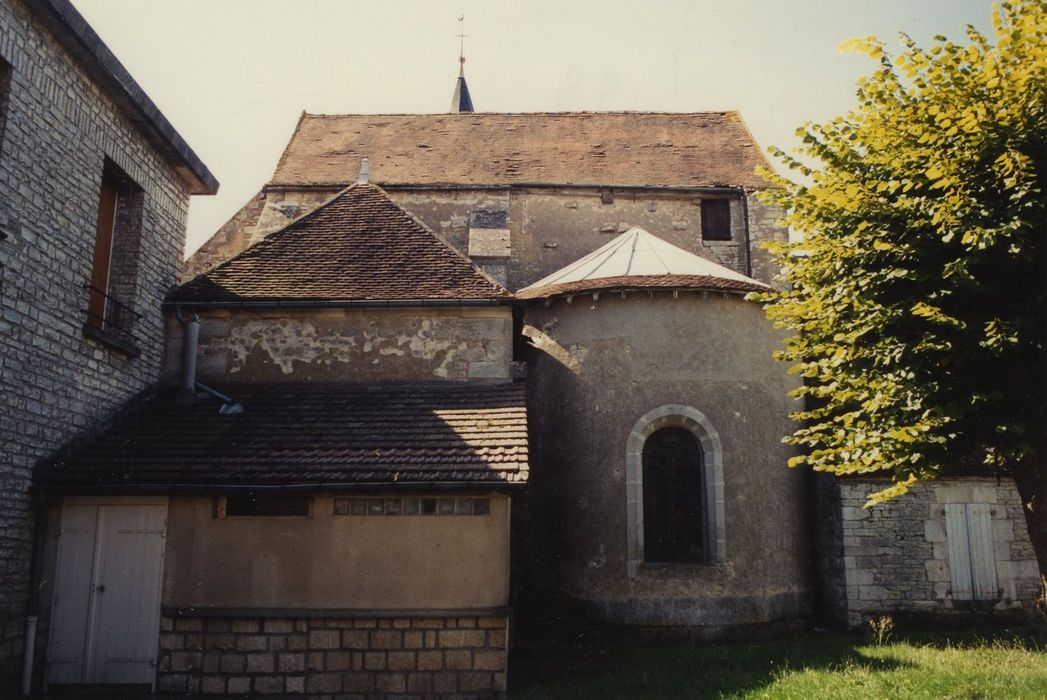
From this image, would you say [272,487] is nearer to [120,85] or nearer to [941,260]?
A: [120,85]

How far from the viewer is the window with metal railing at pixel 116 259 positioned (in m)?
10.5

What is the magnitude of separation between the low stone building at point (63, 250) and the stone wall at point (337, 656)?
70.4 inches

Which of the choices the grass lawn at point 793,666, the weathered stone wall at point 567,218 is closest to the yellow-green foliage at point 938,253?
the grass lawn at point 793,666

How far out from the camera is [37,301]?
8.81 metres

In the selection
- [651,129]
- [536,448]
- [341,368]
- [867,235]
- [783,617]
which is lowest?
[783,617]

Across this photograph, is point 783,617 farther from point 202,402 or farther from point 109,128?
point 109,128

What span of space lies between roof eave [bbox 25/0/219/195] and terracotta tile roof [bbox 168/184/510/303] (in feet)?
5.15

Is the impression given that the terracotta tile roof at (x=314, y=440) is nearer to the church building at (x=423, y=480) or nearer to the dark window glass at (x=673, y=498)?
the church building at (x=423, y=480)

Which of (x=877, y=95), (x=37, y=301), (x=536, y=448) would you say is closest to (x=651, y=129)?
(x=536, y=448)

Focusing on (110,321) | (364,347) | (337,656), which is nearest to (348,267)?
(364,347)

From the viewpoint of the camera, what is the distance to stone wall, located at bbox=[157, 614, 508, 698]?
8688 mm

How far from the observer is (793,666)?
9.45 m

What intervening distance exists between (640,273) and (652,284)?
0.84 metres

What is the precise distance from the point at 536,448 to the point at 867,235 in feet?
20.3
